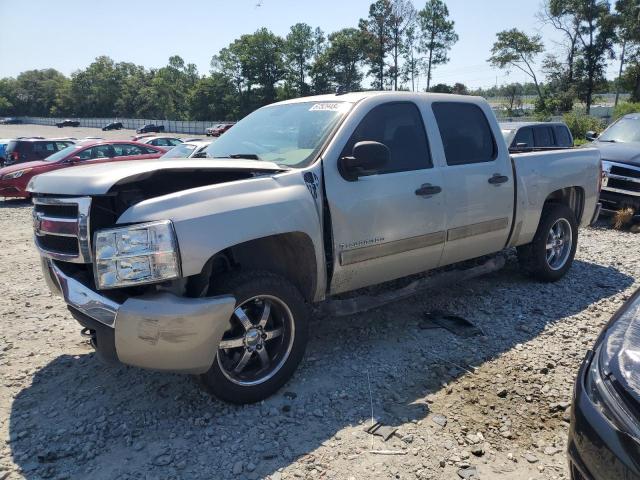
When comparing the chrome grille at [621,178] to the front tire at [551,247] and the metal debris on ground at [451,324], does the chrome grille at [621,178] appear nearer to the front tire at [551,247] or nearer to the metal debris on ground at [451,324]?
the front tire at [551,247]

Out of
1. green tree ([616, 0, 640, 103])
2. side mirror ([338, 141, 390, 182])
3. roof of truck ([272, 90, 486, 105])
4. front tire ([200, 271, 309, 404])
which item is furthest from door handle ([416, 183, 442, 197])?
green tree ([616, 0, 640, 103])

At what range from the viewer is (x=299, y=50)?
86.5 meters

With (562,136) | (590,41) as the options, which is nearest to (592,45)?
(590,41)

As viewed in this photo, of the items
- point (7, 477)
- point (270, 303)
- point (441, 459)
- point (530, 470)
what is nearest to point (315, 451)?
point (441, 459)

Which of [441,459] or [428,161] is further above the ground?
[428,161]

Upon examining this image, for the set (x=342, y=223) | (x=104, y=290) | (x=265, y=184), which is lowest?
(x=104, y=290)

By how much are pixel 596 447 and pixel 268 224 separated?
2035mm

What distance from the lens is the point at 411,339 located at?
4191 mm

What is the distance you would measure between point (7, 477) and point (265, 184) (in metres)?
2.15

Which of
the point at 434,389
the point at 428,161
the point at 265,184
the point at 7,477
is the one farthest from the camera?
the point at 428,161

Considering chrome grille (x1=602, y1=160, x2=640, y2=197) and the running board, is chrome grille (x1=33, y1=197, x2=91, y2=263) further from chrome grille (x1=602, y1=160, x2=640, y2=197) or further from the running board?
chrome grille (x1=602, y1=160, x2=640, y2=197)

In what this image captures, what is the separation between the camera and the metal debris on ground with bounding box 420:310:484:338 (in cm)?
430

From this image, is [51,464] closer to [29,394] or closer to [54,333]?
[29,394]

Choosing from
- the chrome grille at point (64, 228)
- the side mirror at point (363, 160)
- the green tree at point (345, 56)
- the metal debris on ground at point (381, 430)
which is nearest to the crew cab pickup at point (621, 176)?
the side mirror at point (363, 160)
